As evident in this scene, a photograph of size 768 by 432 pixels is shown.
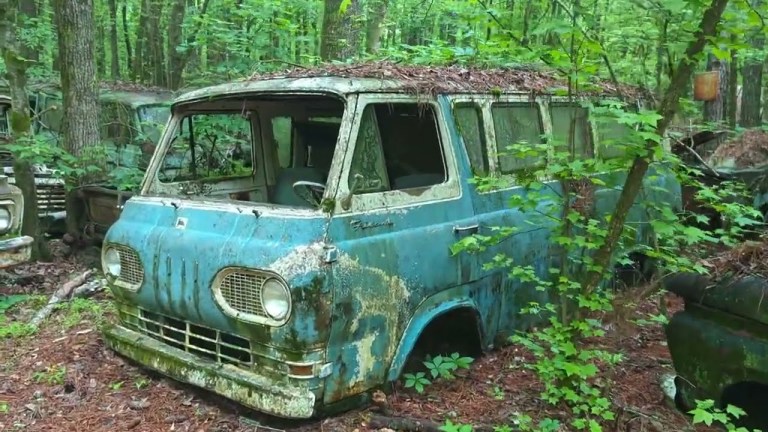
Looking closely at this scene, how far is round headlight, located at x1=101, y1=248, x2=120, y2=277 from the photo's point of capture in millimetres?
4535

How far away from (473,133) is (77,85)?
5.89 m

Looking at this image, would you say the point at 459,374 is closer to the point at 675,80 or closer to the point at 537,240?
the point at 537,240

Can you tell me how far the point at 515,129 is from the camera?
5113mm

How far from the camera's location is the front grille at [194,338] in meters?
3.91

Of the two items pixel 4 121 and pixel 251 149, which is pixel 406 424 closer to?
pixel 251 149

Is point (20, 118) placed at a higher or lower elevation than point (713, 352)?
higher

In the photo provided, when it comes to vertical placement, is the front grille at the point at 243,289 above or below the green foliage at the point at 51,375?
above

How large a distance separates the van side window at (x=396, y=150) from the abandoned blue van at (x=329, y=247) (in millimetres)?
11

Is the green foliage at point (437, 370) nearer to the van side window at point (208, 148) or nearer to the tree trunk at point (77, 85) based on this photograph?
the van side window at point (208, 148)

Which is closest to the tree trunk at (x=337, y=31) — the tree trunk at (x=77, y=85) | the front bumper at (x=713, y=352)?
the tree trunk at (x=77, y=85)

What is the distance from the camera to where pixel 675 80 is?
381 cm

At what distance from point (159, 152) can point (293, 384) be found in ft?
7.23

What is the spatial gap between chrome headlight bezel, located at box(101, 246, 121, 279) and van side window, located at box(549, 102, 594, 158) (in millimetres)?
3421

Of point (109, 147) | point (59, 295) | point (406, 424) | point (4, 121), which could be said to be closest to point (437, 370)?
point (406, 424)
